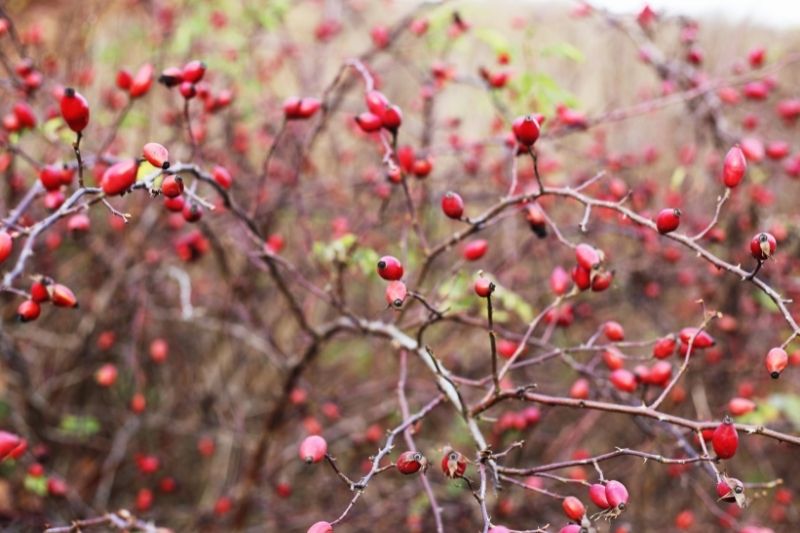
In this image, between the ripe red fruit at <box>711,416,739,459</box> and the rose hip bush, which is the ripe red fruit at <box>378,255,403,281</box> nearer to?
the rose hip bush

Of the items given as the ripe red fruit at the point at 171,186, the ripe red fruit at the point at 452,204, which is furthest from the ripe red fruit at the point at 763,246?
the ripe red fruit at the point at 171,186

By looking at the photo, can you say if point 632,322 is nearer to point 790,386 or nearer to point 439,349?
point 790,386

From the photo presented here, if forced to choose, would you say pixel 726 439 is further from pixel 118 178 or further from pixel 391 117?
pixel 118 178

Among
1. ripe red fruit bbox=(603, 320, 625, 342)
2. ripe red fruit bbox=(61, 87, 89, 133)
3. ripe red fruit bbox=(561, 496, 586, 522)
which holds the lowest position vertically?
ripe red fruit bbox=(561, 496, 586, 522)

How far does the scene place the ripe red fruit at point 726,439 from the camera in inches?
47.6

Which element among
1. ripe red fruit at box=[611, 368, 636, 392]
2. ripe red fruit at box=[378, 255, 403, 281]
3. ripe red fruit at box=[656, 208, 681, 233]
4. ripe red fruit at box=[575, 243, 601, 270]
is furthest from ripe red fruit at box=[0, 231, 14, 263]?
ripe red fruit at box=[611, 368, 636, 392]

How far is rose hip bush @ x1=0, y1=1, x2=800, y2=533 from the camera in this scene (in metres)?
2.28

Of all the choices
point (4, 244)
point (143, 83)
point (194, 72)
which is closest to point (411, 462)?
point (4, 244)

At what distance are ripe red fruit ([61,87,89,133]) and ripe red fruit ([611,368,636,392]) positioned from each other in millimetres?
1425

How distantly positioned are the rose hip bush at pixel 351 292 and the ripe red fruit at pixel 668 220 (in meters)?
0.22

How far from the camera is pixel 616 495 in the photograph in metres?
1.26

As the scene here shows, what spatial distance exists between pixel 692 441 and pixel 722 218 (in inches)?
62.2

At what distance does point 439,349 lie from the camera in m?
3.55

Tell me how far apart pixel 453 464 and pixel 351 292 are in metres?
3.38
